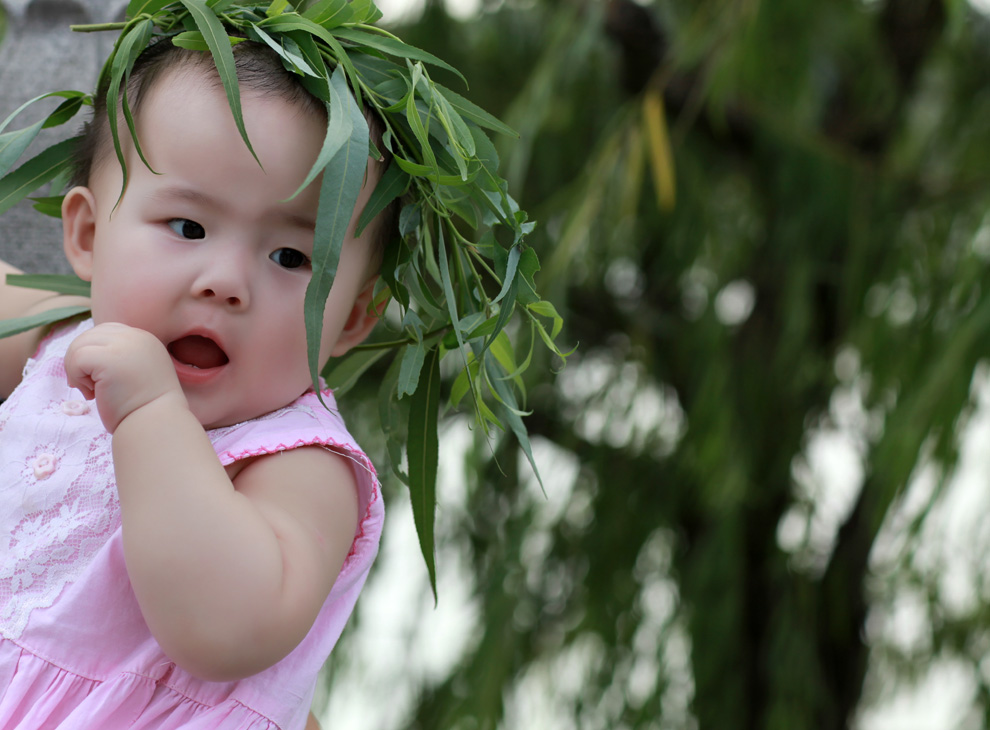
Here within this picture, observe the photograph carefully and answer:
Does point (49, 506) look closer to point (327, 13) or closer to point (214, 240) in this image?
point (214, 240)

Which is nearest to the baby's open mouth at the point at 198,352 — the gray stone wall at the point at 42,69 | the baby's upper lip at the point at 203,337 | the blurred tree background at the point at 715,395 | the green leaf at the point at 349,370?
the baby's upper lip at the point at 203,337

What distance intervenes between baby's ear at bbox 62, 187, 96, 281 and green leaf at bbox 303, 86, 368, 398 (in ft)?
0.55

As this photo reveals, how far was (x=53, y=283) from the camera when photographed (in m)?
0.56

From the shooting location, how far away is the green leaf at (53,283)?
0.56 m

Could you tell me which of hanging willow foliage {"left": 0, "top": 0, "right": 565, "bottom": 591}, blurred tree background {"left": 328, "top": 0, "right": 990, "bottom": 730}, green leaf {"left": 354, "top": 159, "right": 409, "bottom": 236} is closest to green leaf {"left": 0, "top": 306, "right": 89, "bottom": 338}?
hanging willow foliage {"left": 0, "top": 0, "right": 565, "bottom": 591}

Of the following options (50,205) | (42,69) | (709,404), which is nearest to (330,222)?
(50,205)

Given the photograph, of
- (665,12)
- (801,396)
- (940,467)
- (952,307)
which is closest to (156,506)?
(940,467)

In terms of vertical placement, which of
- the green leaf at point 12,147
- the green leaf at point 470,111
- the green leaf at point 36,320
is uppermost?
the green leaf at point 470,111

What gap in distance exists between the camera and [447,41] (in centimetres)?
158

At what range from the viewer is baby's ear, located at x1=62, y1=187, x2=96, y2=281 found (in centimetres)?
51

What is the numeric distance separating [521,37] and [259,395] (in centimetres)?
133

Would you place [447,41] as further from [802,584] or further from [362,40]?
[362,40]

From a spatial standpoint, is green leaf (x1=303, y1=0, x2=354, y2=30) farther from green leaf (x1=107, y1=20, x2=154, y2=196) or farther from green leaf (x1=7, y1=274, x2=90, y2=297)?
green leaf (x1=7, y1=274, x2=90, y2=297)

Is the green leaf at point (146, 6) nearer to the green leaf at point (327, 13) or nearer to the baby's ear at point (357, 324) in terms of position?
the green leaf at point (327, 13)
